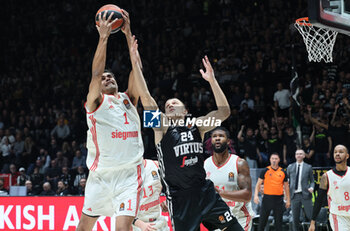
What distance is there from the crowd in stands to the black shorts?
6.55 meters

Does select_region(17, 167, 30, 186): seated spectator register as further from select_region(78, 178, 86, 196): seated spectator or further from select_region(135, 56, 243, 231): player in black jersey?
select_region(135, 56, 243, 231): player in black jersey

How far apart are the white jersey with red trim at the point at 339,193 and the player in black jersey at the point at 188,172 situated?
285 centimetres

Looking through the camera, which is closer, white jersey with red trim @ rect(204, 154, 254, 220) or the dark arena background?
white jersey with red trim @ rect(204, 154, 254, 220)

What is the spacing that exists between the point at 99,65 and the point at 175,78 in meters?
10.4

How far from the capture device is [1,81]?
19047 millimetres

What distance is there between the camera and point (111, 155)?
5457mm

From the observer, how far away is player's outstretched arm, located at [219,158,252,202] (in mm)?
6211

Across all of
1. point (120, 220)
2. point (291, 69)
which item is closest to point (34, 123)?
point (291, 69)

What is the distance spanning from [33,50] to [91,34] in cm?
224

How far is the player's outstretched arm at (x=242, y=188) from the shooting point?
245 inches

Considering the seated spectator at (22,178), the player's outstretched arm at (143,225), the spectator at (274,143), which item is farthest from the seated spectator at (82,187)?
the player's outstretched arm at (143,225)

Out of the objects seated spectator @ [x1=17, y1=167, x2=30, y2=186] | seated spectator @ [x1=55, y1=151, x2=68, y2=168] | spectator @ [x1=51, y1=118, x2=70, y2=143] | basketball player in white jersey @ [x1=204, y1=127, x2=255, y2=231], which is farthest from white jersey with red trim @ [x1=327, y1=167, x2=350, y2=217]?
spectator @ [x1=51, y1=118, x2=70, y2=143]

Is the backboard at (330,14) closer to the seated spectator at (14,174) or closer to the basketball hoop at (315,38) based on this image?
the basketball hoop at (315,38)

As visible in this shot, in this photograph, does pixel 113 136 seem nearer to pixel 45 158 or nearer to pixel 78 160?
pixel 78 160
